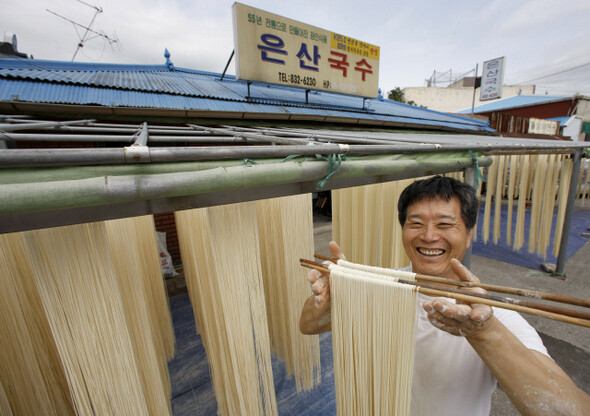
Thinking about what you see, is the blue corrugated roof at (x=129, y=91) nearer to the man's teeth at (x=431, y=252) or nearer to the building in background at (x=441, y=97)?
the man's teeth at (x=431, y=252)

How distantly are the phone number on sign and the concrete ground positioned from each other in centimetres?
444

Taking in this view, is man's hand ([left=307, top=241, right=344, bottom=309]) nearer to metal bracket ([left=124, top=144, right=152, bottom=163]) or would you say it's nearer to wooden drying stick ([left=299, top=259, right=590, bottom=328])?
wooden drying stick ([left=299, top=259, right=590, bottom=328])

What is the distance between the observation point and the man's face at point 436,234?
1623 millimetres

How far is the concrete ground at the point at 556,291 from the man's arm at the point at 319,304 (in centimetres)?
290

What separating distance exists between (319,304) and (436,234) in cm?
92

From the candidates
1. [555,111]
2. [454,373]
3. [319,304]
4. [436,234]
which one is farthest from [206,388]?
[555,111]

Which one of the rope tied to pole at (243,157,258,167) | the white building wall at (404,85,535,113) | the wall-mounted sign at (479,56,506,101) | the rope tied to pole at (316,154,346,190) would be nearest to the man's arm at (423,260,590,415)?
the rope tied to pole at (316,154,346,190)

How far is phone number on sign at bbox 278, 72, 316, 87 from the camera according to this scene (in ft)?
17.6

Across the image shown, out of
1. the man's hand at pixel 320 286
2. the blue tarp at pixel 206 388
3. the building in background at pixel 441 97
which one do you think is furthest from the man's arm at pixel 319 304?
the building in background at pixel 441 97

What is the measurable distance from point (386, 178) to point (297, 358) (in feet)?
6.64

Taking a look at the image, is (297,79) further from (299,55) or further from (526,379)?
(526,379)

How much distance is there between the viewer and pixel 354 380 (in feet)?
4.19

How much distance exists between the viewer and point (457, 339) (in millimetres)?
1449

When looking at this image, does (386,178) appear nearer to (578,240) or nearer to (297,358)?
(297,358)
